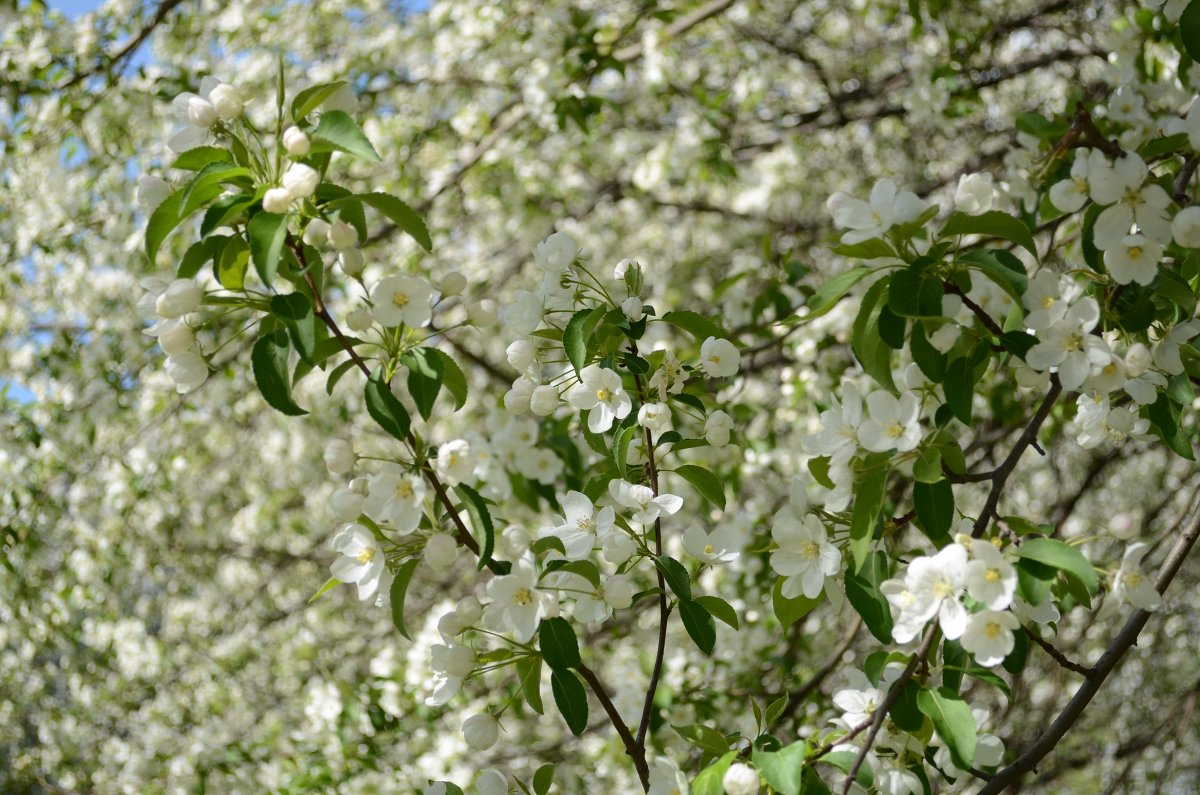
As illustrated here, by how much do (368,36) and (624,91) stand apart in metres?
1.31

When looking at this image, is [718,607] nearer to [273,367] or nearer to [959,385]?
[959,385]

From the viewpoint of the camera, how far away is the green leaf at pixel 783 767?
1.04 m

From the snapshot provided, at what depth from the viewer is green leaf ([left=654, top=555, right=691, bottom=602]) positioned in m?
1.23

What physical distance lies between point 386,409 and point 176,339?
0.32 metres

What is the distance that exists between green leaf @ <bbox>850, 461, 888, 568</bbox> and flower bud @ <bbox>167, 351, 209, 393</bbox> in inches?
32.4

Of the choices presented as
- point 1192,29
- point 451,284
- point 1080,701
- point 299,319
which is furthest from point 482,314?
point 1192,29

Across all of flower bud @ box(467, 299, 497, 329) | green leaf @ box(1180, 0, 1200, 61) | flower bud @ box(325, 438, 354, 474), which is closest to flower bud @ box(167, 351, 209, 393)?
flower bud @ box(325, 438, 354, 474)

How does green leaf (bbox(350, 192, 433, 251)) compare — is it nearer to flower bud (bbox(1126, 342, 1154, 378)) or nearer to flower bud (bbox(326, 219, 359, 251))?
flower bud (bbox(326, 219, 359, 251))

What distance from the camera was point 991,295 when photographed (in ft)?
5.43

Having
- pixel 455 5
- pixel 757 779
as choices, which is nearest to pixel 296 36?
pixel 455 5

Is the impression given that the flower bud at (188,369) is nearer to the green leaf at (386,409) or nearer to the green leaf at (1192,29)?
the green leaf at (386,409)

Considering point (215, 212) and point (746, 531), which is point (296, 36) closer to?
point (746, 531)

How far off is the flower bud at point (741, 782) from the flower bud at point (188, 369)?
2.62 ft

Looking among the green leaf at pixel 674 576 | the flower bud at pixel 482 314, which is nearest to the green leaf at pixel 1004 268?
the green leaf at pixel 674 576
